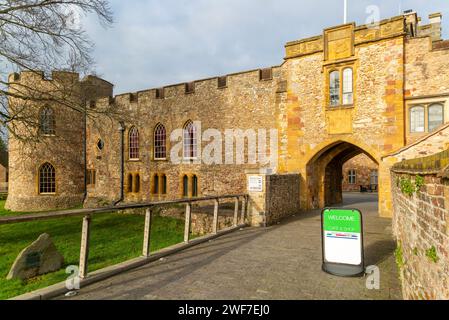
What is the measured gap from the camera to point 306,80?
13.5 metres

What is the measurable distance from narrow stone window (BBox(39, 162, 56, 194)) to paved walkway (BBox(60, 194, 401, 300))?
18811 millimetres

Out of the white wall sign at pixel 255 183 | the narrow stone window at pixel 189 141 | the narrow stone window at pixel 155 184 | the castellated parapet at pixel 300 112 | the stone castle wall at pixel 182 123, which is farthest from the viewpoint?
the narrow stone window at pixel 155 184

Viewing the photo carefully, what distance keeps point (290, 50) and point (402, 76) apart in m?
5.07

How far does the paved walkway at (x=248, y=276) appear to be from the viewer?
4219mm

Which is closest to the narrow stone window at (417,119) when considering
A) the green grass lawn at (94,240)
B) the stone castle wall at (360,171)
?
the green grass lawn at (94,240)

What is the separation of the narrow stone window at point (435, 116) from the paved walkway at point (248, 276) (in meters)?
6.28

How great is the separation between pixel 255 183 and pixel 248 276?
506 centimetres

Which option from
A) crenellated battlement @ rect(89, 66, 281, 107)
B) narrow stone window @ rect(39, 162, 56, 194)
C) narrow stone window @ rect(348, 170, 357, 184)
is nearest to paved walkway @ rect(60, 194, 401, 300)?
crenellated battlement @ rect(89, 66, 281, 107)

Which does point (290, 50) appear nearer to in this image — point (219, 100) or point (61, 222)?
point (219, 100)

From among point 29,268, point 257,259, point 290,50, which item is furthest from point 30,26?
point 290,50

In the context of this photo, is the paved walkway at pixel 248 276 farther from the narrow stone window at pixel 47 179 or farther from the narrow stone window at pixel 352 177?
the narrow stone window at pixel 352 177

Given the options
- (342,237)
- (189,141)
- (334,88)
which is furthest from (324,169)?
(342,237)

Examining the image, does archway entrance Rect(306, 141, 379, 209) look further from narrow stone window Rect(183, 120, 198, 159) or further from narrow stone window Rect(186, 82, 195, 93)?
narrow stone window Rect(186, 82, 195, 93)

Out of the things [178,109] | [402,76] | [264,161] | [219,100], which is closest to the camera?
[402,76]
